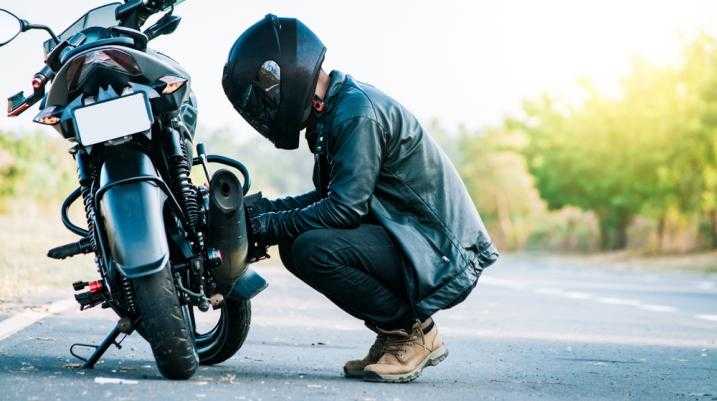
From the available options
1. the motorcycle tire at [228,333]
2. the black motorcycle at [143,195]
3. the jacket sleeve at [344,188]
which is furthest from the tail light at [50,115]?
the motorcycle tire at [228,333]

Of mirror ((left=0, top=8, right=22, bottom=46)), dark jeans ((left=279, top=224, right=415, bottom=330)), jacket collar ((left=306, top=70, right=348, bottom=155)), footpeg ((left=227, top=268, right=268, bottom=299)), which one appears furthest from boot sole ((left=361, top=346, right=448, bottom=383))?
mirror ((left=0, top=8, right=22, bottom=46))

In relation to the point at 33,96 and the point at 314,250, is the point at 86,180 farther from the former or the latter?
the point at 314,250

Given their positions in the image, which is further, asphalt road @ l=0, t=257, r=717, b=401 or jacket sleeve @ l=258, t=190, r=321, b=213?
jacket sleeve @ l=258, t=190, r=321, b=213

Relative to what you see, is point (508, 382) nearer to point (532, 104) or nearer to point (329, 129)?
point (329, 129)

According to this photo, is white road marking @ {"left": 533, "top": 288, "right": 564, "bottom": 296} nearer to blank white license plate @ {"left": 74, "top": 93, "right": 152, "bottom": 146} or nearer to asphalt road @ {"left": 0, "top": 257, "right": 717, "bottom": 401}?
asphalt road @ {"left": 0, "top": 257, "right": 717, "bottom": 401}

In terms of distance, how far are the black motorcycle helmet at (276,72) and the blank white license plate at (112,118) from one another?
0.71m

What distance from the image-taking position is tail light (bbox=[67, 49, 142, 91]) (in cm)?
564

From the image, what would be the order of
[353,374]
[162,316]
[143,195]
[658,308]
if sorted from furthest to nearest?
[658,308], [353,374], [143,195], [162,316]

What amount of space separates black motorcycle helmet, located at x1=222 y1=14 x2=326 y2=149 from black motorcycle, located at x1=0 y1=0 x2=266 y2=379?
0.27 m

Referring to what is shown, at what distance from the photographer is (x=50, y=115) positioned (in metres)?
5.73

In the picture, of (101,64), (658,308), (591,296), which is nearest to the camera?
(101,64)

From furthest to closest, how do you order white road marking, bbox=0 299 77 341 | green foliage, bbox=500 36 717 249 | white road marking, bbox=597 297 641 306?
green foliage, bbox=500 36 717 249
white road marking, bbox=597 297 641 306
white road marking, bbox=0 299 77 341

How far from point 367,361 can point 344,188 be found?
0.90 metres

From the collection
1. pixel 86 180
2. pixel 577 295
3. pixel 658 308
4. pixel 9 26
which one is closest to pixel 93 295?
pixel 86 180
